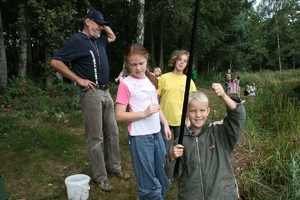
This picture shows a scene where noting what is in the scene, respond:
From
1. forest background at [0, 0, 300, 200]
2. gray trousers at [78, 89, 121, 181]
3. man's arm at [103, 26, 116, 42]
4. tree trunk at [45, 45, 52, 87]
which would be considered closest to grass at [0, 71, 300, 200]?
forest background at [0, 0, 300, 200]

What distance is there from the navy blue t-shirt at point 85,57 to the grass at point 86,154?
4.57 feet

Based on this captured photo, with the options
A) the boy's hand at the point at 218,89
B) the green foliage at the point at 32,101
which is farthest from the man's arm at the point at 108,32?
the green foliage at the point at 32,101

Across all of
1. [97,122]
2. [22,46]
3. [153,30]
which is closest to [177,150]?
[97,122]

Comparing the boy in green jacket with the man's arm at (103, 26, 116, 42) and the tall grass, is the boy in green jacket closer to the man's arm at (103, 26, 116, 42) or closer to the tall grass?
the tall grass

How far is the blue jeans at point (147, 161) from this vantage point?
2.42m

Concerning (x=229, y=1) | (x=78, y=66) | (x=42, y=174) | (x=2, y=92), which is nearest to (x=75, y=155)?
(x=42, y=174)

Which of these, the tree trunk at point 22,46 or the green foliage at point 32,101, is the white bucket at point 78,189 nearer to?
the green foliage at point 32,101

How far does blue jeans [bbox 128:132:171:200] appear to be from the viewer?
7.95ft

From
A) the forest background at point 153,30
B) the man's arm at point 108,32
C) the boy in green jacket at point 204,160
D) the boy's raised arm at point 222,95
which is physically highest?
the forest background at point 153,30

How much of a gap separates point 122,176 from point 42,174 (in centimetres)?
118

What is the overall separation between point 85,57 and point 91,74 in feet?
0.67

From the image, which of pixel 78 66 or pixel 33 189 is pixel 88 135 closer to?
pixel 78 66

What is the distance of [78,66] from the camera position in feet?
10.5

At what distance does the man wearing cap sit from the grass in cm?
54
